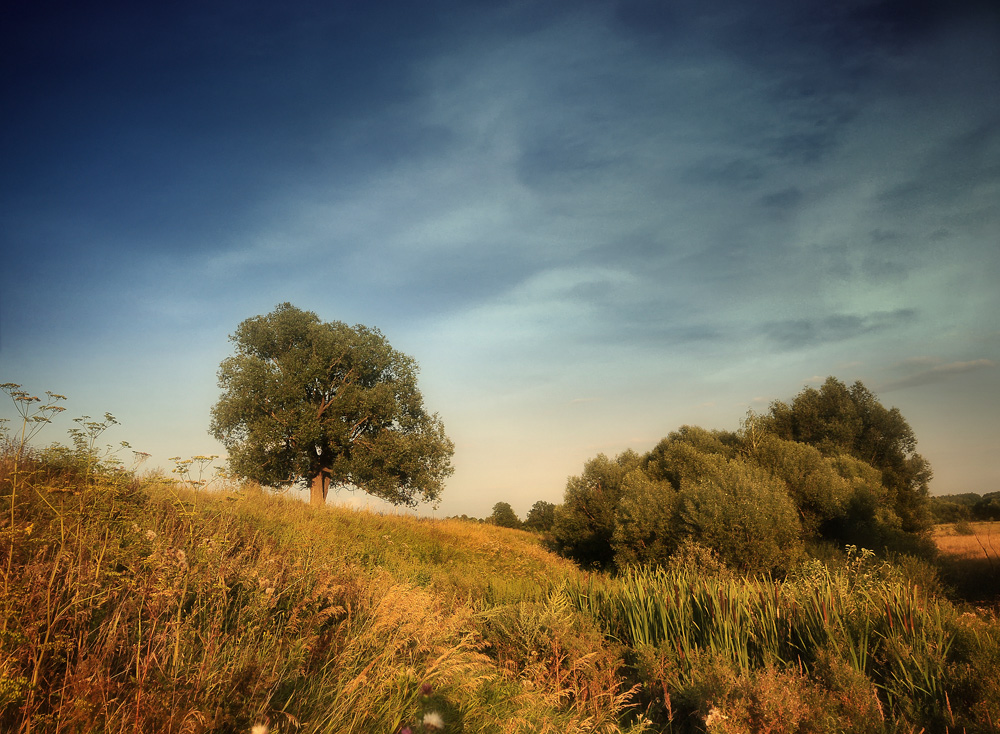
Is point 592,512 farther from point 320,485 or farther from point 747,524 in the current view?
point 320,485

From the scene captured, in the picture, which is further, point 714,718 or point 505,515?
point 505,515

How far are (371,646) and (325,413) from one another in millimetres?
16599

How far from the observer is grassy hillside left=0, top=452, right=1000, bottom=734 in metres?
2.38

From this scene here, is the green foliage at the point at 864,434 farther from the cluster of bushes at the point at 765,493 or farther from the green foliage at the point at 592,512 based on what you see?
the green foliage at the point at 592,512

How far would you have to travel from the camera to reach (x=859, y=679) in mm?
4309

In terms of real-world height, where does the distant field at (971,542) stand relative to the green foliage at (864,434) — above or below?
below

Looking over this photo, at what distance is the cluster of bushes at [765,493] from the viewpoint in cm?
1388

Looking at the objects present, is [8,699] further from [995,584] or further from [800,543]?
[995,584]

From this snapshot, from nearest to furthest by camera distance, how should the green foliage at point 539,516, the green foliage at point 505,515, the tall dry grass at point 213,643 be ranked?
the tall dry grass at point 213,643, the green foliage at point 539,516, the green foliage at point 505,515

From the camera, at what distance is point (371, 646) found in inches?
147

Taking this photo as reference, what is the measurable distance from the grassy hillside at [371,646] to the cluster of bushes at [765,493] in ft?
23.7

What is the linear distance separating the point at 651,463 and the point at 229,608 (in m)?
20.1

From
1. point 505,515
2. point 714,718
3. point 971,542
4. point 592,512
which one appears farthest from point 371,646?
point 505,515

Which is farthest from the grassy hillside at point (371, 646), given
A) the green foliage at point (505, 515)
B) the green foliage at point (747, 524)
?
the green foliage at point (505, 515)
